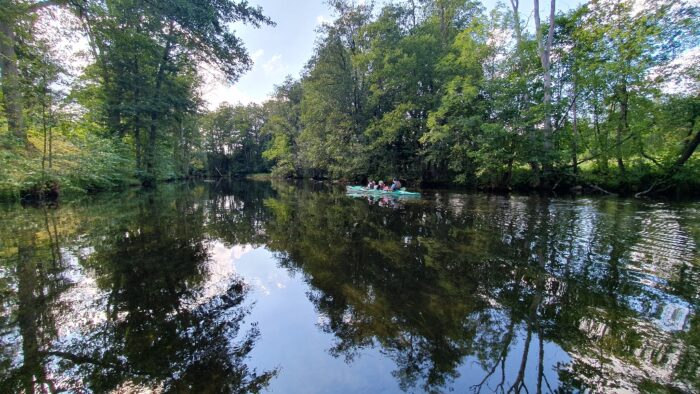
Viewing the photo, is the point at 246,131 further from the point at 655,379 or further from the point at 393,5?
the point at 655,379

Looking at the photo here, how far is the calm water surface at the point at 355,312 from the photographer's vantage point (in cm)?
262

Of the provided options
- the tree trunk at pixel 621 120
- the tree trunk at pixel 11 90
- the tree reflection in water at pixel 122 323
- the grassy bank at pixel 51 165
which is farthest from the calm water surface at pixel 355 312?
the tree trunk at pixel 621 120

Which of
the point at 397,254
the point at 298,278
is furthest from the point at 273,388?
the point at 397,254

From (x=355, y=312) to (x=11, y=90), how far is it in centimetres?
1579

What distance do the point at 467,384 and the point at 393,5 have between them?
2819cm

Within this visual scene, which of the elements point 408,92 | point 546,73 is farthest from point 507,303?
point 408,92

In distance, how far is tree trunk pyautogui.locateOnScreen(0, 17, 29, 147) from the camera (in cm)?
1130

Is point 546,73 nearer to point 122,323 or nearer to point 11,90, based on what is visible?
point 122,323

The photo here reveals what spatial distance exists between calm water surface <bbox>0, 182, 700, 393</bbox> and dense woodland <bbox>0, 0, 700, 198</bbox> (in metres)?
7.46

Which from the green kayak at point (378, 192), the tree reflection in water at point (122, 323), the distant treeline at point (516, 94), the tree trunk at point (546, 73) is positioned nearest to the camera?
the tree reflection in water at point (122, 323)

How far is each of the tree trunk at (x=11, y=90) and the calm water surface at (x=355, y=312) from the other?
24.0 ft

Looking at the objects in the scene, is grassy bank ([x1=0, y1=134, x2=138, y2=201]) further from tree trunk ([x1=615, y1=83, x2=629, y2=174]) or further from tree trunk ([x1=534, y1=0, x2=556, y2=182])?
tree trunk ([x1=615, y1=83, x2=629, y2=174])

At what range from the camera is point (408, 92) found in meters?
24.3

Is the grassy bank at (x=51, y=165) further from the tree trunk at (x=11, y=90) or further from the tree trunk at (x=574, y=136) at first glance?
the tree trunk at (x=574, y=136)
